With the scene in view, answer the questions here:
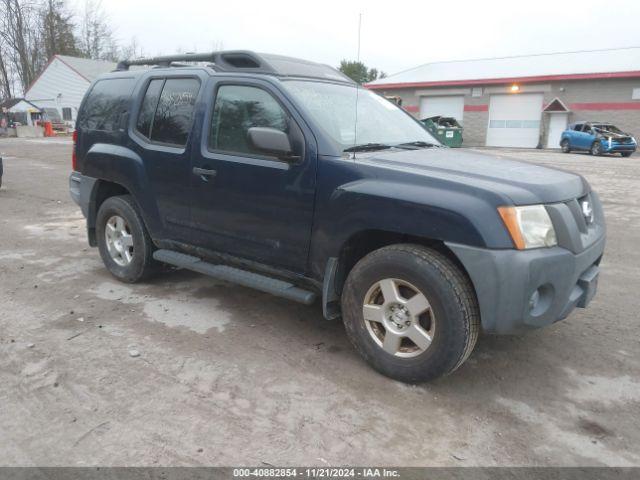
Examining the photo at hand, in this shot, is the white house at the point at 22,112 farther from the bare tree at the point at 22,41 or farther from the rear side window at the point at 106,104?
the rear side window at the point at 106,104

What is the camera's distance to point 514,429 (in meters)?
2.81

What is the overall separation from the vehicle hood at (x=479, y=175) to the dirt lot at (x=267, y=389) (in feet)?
3.94

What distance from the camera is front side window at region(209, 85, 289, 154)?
3.71m

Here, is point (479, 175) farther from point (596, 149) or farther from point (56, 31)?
point (56, 31)

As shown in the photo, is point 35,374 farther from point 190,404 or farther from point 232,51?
point 232,51

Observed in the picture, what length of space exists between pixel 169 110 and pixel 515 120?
3058 centimetres

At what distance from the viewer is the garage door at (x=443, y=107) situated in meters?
33.4

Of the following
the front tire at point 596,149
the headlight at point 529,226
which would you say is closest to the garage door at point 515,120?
the front tire at point 596,149

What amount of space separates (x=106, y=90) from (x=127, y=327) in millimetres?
2405

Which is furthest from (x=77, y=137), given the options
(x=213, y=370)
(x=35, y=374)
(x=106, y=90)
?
(x=213, y=370)

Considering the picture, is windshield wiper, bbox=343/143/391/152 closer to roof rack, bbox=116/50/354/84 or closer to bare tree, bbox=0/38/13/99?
roof rack, bbox=116/50/354/84

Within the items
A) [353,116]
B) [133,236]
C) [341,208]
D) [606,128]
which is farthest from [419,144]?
[606,128]

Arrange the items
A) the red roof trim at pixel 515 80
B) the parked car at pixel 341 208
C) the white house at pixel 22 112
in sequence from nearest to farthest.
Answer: the parked car at pixel 341 208, the red roof trim at pixel 515 80, the white house at pixel 22 112

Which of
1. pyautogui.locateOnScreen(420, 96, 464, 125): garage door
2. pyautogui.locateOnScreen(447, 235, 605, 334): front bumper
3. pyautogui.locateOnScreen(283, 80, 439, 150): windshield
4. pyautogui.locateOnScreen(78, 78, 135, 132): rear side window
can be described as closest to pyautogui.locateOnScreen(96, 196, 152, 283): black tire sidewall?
pyautogui.locateOnScreen(78, 78, 135, 132): rear side window
